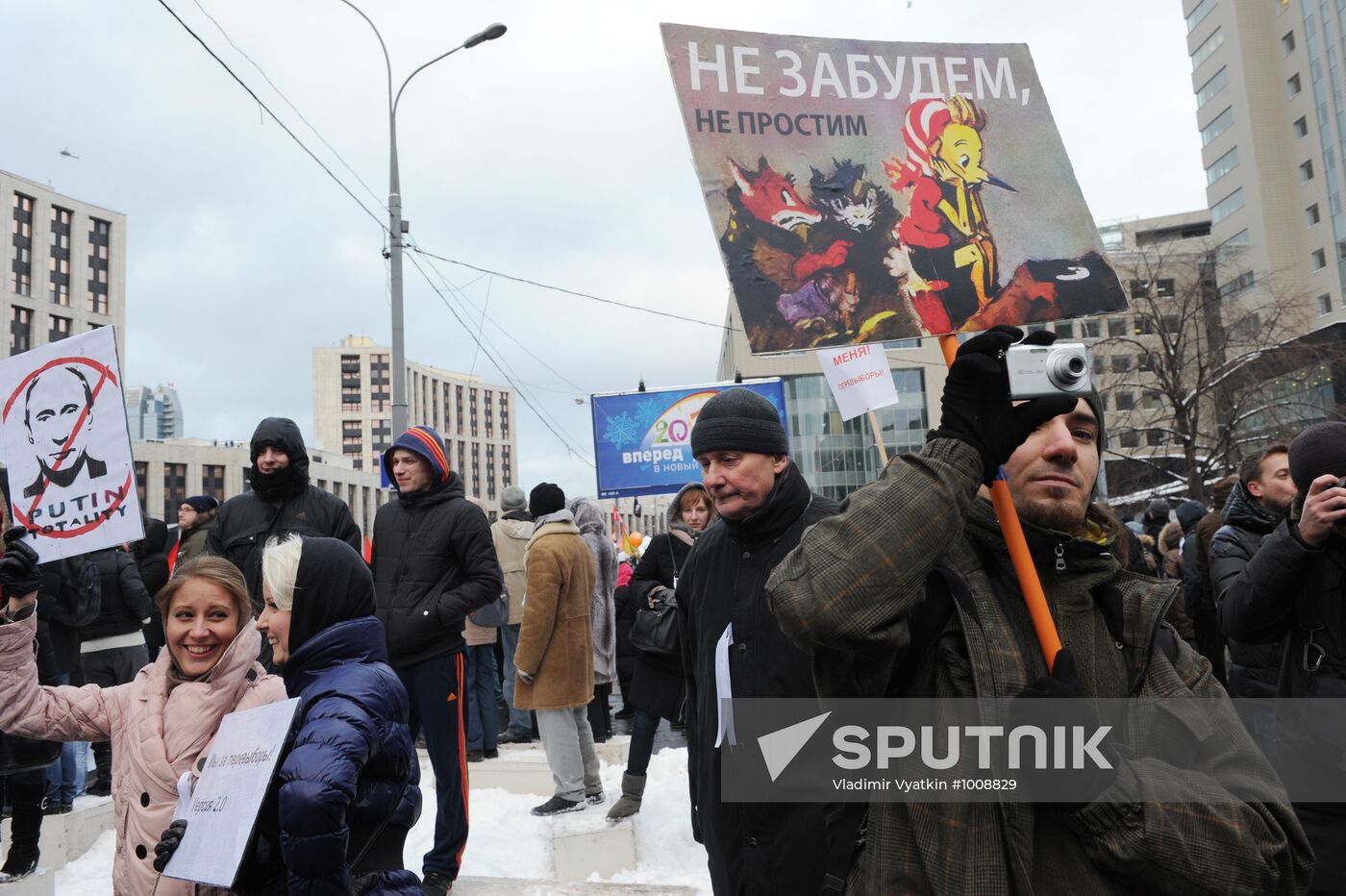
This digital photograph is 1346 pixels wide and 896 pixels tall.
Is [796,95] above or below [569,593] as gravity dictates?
above

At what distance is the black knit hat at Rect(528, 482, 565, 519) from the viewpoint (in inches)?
271

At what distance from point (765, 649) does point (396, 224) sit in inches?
480

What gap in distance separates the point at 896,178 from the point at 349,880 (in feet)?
7.21

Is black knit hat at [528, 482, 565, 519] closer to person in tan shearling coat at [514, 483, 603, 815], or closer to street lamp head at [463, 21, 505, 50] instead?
person in tan shearling coat at [514, 483, 603, 815]

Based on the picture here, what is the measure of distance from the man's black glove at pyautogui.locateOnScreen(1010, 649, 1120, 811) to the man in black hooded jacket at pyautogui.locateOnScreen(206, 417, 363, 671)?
4102 millimetres

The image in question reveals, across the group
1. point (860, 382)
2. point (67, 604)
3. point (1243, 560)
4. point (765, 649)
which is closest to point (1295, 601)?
point (1243, 560)

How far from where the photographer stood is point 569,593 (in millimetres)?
6414

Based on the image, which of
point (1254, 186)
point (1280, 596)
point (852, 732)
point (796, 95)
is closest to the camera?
point (852, 732)

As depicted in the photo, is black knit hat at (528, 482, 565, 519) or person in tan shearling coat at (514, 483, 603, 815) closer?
person in tan shearling coat at (514, 483, 603, 815)

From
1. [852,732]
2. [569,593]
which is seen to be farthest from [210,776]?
[569,593]

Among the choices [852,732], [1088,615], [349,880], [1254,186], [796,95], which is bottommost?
[349,880]

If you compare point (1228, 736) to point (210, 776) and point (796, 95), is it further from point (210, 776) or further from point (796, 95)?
point (210, 776)

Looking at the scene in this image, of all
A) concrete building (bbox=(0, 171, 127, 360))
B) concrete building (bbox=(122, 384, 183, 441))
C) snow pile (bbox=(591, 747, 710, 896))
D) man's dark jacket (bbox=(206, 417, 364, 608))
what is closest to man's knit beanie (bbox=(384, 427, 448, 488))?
man's dark jacket (bbox=(206, 417, 364, 608))

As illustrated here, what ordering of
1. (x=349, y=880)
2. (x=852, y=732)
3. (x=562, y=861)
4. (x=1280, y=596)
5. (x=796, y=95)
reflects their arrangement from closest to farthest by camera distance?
1. (x=852, y=732)
2. (x=349, y=880)
3. (x=796, y=95)
4. (x=1280, y=596)
5. (x=562, y=861)
